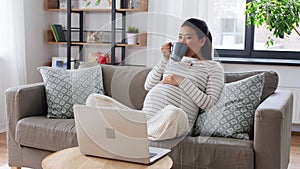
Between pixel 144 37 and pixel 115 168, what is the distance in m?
0.59

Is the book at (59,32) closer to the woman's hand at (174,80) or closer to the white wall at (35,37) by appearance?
the white wall at (35,37)

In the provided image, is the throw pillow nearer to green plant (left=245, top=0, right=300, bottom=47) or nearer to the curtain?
the curtain

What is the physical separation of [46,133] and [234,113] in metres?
1.13

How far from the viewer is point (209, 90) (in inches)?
83.4

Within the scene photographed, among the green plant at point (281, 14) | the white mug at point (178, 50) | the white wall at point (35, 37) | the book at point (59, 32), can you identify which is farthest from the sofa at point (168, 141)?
the book at point (59, 32)

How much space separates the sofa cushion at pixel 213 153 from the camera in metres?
2.18

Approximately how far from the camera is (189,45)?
1702 mm

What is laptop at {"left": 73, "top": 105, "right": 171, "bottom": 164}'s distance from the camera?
1.70m

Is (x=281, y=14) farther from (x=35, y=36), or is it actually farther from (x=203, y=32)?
(x=35, y=36)

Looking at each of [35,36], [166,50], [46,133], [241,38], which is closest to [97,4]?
[35,36]

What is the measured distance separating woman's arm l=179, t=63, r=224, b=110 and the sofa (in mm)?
210

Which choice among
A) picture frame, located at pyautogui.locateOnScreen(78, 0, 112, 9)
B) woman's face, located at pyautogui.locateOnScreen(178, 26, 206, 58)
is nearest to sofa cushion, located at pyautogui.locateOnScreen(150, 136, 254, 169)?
woman's face, located at pyautogui.locateOnScreen(178, 26, 206, 58)

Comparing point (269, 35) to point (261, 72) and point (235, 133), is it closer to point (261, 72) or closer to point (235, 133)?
point (261, 72)

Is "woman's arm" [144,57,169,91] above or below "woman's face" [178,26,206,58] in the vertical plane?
below
